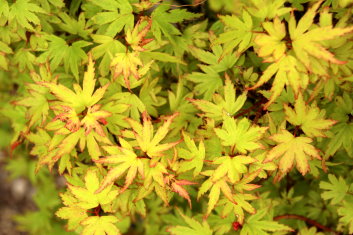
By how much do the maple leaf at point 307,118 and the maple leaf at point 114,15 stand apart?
2.60 ft

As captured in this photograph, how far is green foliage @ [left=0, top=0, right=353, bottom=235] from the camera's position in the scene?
1.42 metres

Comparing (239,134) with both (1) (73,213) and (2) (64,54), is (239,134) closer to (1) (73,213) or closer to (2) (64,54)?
(1) (73,213)

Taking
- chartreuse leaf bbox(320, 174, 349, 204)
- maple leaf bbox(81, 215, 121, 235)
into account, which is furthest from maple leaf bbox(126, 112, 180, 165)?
chartreuse leaf bbox(320, 174, 349, 204)

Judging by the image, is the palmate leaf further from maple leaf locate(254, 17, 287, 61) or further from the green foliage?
maple leaf locate(254, 17, 287, 61)

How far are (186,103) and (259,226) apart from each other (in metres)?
0.69

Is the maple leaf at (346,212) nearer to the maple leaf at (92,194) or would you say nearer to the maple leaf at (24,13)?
the maple leaf at (92,194)

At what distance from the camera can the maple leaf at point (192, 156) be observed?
5.04 ft

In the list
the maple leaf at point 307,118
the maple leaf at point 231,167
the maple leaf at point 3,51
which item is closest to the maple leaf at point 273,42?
the maple leaf at point 307,118

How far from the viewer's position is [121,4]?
163 cm

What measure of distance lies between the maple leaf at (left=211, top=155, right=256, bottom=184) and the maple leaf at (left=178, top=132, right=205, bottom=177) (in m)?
0.07

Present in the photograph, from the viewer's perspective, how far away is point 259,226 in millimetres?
1763

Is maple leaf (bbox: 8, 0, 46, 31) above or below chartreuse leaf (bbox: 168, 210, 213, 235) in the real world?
above

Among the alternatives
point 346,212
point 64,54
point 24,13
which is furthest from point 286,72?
point 24,13

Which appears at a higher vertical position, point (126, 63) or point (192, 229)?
point (126, 63)
